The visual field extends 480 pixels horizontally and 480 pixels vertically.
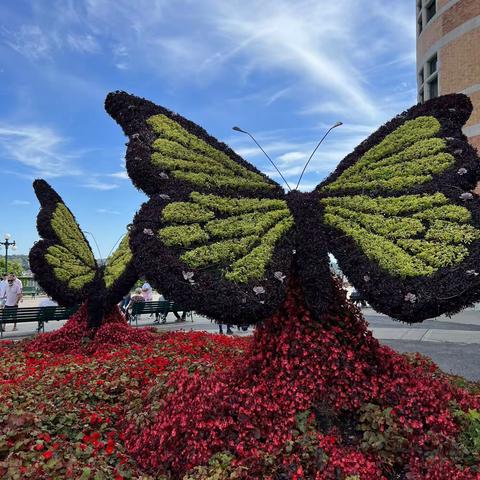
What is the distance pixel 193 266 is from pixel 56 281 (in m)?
5.78

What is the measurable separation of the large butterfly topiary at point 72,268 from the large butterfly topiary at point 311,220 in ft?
12.6

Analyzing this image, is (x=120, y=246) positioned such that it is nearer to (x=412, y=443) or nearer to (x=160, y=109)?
(x=160, y=109)

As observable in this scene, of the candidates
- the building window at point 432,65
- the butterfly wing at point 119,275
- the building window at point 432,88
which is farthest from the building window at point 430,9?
the butterfly wing at point 119,275

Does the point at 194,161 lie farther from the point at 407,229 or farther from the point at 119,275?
the point at 119,275

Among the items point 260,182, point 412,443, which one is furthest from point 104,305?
point 412,443

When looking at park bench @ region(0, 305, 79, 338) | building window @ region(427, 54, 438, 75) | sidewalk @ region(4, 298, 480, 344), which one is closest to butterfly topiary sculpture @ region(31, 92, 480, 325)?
sidewalk @ region(4, 298, 480, 344)

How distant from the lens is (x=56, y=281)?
8.77 metres

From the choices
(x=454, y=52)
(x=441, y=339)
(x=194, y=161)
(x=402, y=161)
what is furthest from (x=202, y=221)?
(x=454, y=52)

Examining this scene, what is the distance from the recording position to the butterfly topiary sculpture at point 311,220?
12.3 feet

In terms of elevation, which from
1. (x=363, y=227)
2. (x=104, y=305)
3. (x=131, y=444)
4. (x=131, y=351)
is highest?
(x=363, y=227)

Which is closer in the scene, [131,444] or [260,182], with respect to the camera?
[131,444]

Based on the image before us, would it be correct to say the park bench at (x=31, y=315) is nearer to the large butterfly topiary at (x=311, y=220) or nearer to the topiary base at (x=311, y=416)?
the topiary base at (x=311, y=416)

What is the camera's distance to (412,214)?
434cm

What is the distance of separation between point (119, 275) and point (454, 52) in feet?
62.4
